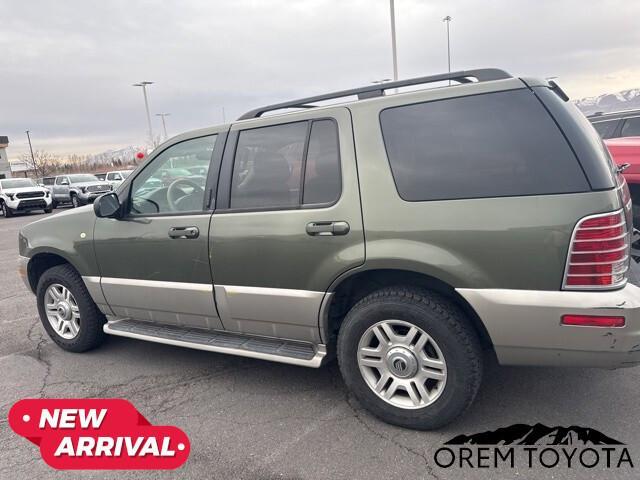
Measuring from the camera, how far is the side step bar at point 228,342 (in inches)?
124

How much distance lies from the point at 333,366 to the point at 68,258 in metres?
2.39

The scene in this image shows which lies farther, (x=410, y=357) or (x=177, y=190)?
(x=177, y=190)

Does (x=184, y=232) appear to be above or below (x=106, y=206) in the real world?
below

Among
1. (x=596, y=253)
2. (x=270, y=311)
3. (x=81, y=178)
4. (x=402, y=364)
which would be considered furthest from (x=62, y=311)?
(x=81, y=178)

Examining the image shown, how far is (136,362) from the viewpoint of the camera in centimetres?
410

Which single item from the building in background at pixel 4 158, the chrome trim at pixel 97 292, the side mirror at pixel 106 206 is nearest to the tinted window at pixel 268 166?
the side mirror at pixel 106 206

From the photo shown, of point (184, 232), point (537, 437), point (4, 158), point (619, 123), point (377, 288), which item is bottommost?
point (537, 437)

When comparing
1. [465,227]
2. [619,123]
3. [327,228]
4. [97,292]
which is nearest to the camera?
[465,227]

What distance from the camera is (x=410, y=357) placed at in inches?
110

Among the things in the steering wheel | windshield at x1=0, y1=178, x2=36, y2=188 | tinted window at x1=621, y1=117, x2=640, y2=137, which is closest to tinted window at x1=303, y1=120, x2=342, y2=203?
the steering wheel

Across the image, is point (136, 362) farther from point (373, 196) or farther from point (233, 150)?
point (373, 196)

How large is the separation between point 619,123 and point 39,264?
8.33 metres

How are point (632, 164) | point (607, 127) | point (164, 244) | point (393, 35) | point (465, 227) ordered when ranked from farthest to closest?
point (393, 35) < point (607, 127) < point (632, 164) < point (164, 244) < point (465, 227)

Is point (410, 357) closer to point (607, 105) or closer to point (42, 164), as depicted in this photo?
point (607, 105)
